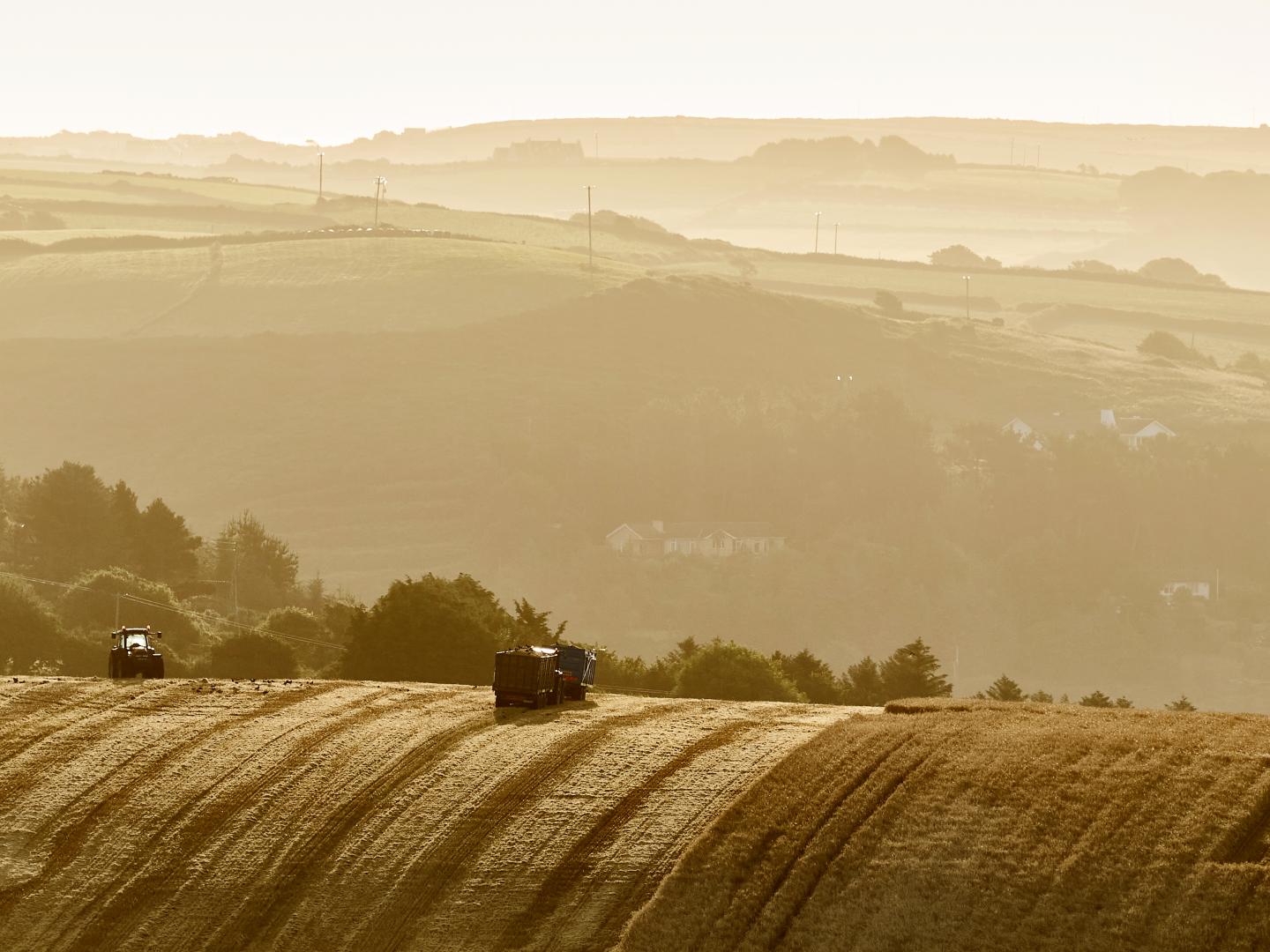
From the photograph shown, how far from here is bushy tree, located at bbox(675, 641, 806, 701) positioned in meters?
87.2

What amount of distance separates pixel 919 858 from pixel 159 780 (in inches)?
801

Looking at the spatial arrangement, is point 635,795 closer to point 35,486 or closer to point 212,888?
point 212,888

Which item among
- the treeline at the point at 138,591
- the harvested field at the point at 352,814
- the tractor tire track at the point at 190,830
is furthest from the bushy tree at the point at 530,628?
the tractor tire track at the point at 190,830

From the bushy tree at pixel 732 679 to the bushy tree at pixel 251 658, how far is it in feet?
59.1

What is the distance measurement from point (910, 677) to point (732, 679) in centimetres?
1456

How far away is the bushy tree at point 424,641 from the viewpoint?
81.1 metres

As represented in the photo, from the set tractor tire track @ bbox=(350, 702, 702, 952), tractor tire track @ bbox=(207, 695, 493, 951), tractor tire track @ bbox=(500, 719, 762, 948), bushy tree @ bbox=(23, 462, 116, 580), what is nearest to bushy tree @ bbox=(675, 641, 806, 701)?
tractor tire track @ bbox=(350, 702, 702, 952)

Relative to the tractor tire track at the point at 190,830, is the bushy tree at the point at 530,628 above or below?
below

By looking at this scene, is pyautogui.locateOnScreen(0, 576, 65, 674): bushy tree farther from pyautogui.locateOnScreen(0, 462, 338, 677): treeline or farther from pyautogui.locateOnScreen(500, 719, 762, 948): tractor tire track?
pyautogui.locateOnScreen(500, 719, 762, 948): tractor tire track

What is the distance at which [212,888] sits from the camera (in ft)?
153

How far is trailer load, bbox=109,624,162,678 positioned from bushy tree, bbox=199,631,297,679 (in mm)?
19514

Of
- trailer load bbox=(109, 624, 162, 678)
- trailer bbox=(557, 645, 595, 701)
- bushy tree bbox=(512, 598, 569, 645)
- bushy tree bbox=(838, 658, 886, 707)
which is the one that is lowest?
bushy tree bbox=(838, 658, 886, 707)

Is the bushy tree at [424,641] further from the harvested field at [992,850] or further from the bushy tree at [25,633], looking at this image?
the harvested field at [992,850]

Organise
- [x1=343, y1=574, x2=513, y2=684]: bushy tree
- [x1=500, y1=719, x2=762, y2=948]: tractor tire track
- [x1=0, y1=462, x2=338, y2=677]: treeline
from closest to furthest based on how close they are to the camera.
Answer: [x1=500, y1=719, x2=762, y2=948]: tractor tire track, [x1=343, y1=574, x2=513, y2=684]: bushy tree, [x1=0, y1=462, x2=338, y2=677]: treeline
